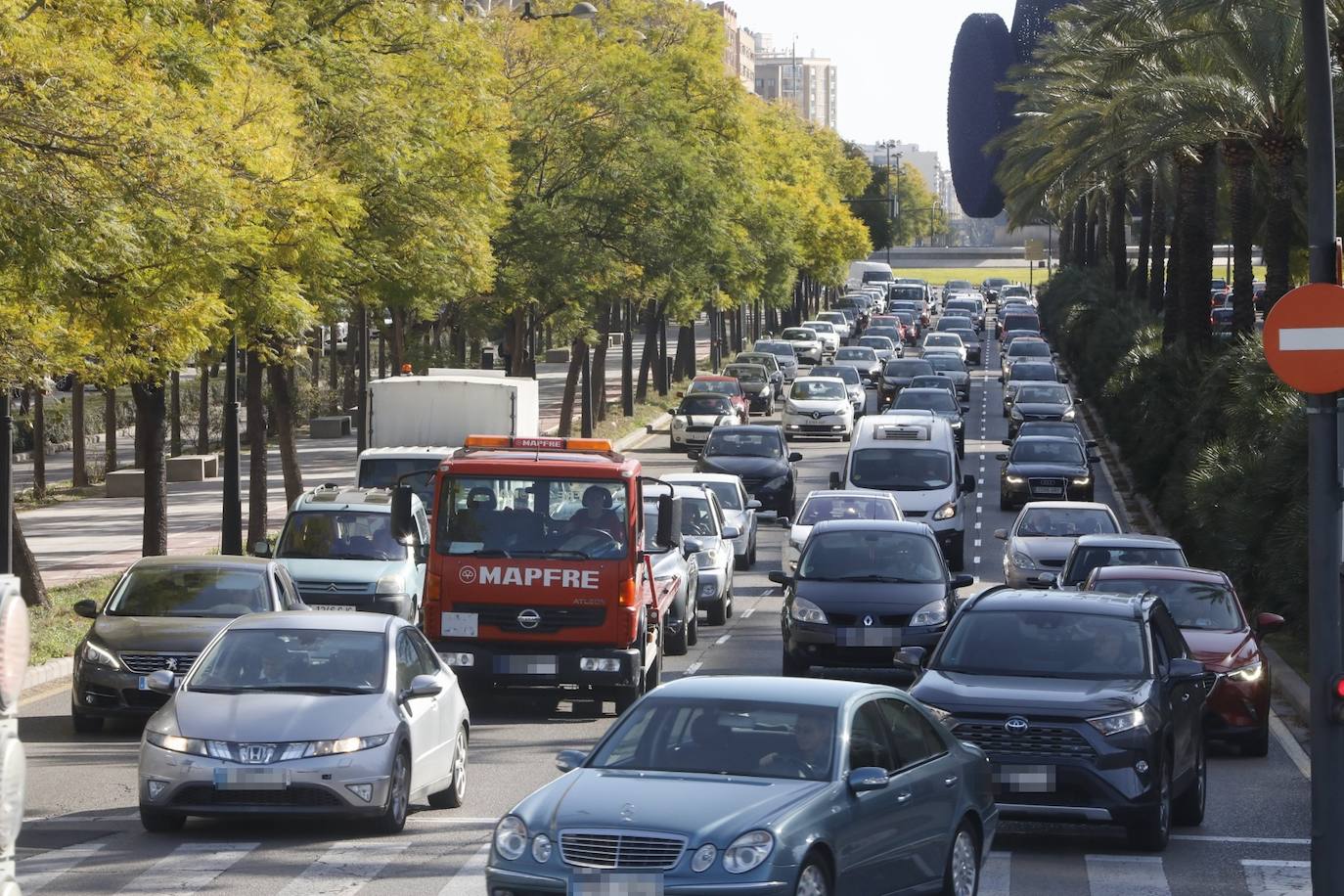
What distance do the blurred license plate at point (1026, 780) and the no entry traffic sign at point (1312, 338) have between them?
9.61ft

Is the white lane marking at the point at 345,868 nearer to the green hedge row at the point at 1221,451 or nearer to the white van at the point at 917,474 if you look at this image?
the green hedge row at the point at 1221,451

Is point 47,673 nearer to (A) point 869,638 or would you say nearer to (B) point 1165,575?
(A) point 869,638

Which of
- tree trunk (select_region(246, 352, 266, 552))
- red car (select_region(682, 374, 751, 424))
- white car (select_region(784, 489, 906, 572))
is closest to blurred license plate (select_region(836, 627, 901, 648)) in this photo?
white car (select_region(784, 489, 906, 572))

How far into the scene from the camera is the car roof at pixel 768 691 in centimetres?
1034

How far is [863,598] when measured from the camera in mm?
20516

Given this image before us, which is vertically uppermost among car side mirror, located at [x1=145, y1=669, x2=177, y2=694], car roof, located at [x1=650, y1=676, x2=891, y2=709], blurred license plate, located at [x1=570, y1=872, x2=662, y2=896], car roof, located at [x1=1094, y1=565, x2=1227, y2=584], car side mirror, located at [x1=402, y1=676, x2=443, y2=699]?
car roof, located at [x1=650, y1=676, x2=891, y2=709]

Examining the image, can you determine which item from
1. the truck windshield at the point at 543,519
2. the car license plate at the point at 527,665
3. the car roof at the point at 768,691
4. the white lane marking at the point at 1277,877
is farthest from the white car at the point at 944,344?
the car roof at the point at 768,691

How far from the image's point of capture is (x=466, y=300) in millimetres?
45969

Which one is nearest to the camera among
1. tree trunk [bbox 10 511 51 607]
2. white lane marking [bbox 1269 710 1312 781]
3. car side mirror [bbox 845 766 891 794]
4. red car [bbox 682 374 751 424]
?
car side mirror [bbox 845 766 891 794]

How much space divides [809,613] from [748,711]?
1012 centimetres

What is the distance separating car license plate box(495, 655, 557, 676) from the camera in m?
18.3

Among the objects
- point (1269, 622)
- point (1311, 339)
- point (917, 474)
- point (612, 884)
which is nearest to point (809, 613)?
point (1269, 622)

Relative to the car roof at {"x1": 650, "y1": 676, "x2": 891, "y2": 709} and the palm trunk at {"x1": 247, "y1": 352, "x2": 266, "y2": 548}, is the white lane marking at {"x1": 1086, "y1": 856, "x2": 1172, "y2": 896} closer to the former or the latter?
the car roof at {"x1": 650, "y1": 676, "x2": 891, "y2": 709}

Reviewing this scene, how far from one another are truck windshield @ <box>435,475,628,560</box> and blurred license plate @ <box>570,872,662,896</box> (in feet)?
31.1
